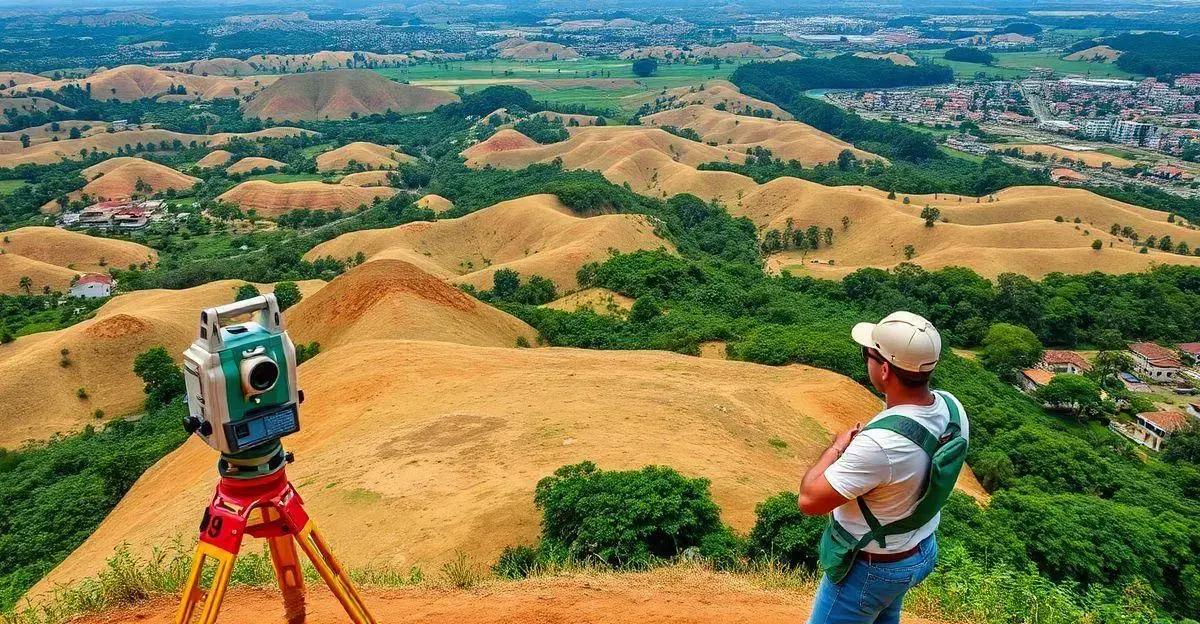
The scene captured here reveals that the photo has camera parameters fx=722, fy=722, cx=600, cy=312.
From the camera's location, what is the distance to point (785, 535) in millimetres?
9914

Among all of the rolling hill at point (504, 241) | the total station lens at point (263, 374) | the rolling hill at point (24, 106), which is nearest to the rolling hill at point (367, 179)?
the rolling hill at point (504, 241)

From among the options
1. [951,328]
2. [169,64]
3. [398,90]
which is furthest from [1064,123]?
[169,64]

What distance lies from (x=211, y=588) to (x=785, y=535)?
7526mm

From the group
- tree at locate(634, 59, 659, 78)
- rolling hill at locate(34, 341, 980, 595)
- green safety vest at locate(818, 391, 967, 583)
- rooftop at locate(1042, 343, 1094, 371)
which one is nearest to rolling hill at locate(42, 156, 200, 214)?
rolling hill at locate(34, 341, 980, 595)

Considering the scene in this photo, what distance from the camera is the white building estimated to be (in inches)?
1858

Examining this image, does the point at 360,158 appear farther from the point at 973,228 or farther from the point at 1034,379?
the point at 1034,379

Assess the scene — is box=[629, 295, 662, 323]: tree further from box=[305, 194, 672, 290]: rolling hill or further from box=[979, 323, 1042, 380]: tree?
box=[979, 323, 1042, 380]: tree

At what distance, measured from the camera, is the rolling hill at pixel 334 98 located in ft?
394

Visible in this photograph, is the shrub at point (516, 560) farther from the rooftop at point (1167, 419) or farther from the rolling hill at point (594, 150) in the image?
the rolling hill at point (594, 150)

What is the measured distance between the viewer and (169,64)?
170375mm

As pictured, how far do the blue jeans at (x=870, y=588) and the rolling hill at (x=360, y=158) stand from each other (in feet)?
288

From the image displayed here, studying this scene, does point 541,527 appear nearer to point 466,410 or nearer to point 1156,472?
point 466,410

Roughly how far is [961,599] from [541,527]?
621 cm

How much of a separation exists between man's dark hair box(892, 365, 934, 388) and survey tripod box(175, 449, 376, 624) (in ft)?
12.3
